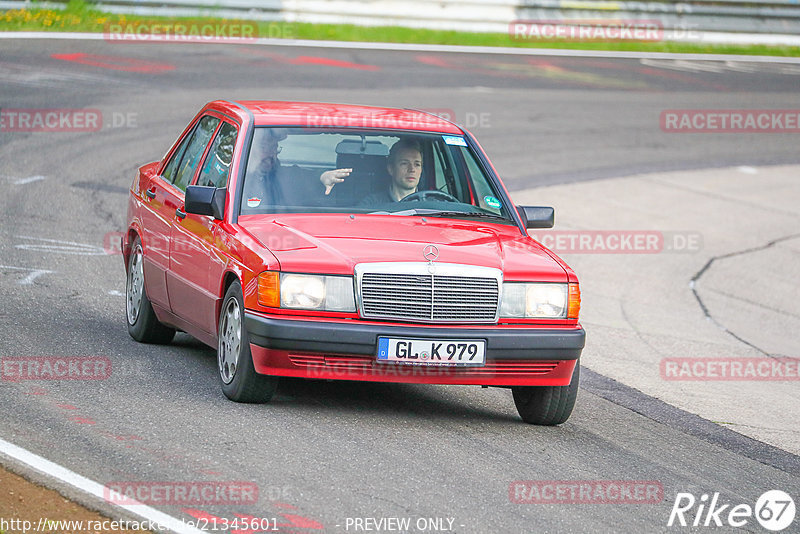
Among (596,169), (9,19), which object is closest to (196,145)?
(596,169)

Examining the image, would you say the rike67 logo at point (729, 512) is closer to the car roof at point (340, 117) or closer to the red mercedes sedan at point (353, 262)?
the red mercedes sedan at point (353, 262)

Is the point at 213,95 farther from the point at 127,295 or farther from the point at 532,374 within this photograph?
the point at 532,374

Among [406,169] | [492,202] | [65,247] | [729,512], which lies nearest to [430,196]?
[406,169]

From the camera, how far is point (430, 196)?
26.0ft

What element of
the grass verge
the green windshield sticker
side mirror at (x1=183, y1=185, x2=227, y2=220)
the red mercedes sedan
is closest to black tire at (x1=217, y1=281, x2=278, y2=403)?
the red mercedes sedan

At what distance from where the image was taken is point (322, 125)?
7.85 m

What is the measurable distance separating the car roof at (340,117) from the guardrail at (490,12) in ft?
58.9

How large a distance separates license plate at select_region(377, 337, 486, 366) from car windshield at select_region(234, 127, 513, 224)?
1.17 m

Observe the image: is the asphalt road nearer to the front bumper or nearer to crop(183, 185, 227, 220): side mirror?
the front bumper

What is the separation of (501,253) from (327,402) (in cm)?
127

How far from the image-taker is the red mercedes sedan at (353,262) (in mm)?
6672

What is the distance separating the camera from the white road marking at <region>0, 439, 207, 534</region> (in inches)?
200

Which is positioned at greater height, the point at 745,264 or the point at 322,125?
the point at 322,125

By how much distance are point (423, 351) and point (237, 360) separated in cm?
105
